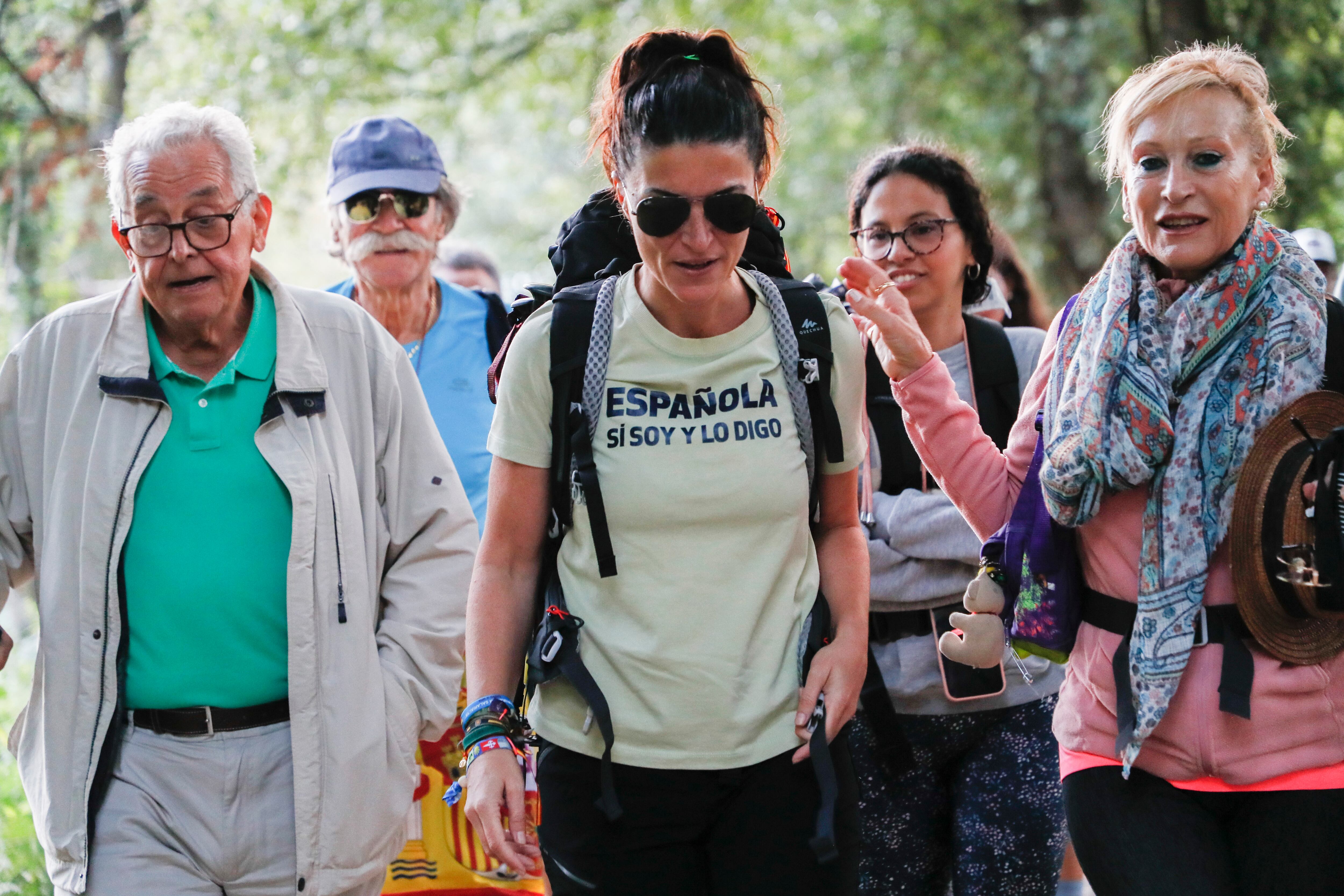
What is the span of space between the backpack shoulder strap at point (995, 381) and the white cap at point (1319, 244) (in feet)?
12.1

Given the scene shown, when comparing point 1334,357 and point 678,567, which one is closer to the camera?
point 678,567

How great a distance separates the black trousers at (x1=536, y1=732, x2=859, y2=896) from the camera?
2.47m

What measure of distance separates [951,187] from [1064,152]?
9.60 m

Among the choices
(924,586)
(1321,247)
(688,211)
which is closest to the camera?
(688,211)

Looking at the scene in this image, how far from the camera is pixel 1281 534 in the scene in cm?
248

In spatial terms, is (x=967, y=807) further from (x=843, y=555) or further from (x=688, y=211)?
(x=688, y=211)

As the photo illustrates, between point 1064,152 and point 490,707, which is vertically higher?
point 1064,152

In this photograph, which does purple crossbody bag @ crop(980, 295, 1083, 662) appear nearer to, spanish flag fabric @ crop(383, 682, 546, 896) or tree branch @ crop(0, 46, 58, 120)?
spanish flag fabric @ crop(383, 682, 546, 896)

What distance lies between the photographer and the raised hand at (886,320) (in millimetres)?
3020

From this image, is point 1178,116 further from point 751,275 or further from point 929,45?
point 929,45

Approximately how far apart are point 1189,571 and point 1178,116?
2.92 feet

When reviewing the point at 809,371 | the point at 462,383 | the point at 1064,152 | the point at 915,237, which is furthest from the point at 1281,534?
the point at 1064,152

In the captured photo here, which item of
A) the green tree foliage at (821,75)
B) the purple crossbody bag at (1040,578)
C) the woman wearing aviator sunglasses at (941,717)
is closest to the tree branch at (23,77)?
the green tree foliage at (821,75)

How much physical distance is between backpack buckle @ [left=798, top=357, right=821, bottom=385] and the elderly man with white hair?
1.11 meters
